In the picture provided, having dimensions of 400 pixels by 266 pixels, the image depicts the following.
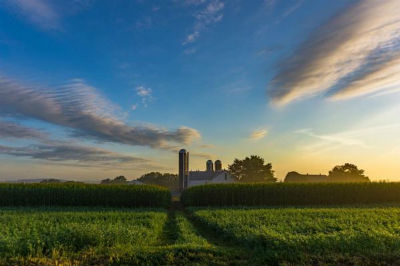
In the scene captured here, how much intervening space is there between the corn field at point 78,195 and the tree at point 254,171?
4272cm

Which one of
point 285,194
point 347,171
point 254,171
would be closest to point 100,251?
point 285,194

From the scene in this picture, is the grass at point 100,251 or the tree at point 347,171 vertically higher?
the tree at point 347,171

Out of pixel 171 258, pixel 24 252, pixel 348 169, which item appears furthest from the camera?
pixel 348 169

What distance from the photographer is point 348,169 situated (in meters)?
69.8

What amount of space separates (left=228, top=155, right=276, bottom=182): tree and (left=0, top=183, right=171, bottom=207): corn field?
140ft

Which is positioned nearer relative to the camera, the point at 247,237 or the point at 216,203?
the point at 247,237

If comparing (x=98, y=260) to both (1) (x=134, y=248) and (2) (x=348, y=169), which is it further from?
(2) (x=348, y=169)

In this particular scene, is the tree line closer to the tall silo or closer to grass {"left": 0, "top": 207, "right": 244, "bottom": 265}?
the tall silo

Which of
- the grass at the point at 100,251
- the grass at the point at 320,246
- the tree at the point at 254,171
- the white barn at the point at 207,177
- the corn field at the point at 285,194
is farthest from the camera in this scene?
the tree at the point at 254,171

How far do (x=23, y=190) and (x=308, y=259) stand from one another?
29.6 m

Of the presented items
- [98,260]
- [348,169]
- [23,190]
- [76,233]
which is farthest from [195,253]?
[348,169]

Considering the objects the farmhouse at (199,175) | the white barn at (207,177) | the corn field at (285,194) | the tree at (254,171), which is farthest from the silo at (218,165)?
the corn field at (285,194)

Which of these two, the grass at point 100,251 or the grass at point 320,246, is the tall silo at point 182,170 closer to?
the grass at point 320,246

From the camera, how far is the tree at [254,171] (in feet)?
236
